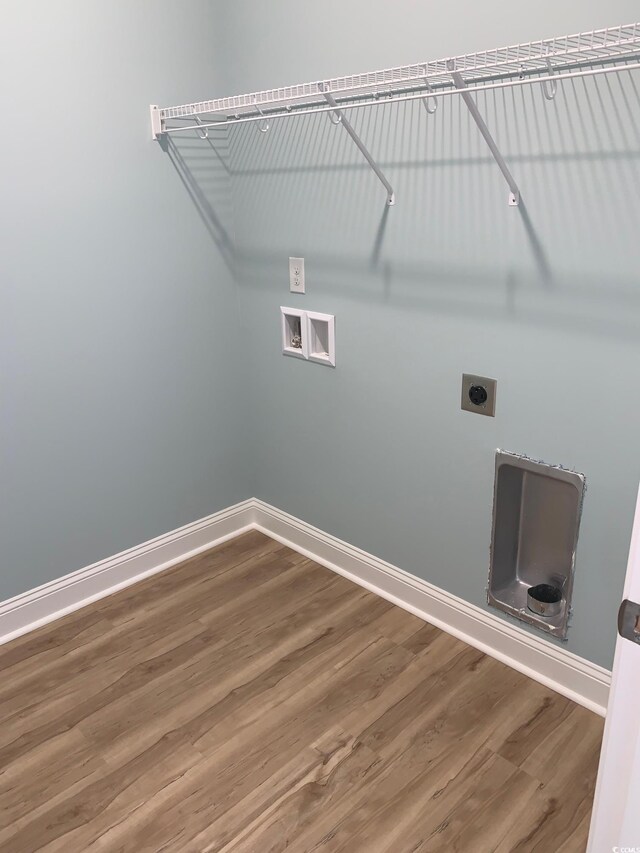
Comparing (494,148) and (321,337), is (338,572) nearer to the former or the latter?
(321,337)

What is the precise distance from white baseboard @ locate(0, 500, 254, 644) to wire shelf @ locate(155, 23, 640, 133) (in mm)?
1580

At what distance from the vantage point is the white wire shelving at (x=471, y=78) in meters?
1.35

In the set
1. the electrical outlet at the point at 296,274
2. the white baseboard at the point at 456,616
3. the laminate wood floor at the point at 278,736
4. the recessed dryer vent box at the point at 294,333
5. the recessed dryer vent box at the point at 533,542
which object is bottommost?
the laminate wood floor at the point at 278,736

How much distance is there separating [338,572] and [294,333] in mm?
973

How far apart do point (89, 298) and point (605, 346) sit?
5.45ft

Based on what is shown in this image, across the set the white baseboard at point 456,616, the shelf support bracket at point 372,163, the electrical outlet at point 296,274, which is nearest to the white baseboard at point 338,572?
the white baseboard at point 456,616

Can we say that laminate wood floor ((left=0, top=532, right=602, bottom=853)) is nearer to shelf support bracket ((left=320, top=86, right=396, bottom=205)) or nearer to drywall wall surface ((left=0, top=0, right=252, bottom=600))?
drywall wall surface ((left=0, top=0, right=252, bottom=600))

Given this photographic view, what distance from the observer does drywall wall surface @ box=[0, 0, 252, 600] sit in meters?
2.05

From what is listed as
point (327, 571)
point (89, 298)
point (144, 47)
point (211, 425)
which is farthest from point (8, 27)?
point (327, 571)

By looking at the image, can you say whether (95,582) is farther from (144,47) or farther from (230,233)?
(144,47)

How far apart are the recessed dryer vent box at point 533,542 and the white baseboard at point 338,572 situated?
9 cm

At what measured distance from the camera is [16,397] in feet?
7.10

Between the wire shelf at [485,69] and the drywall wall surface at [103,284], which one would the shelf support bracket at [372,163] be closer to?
the wire shelf at [485,69]

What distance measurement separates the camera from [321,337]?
2.45 metres
